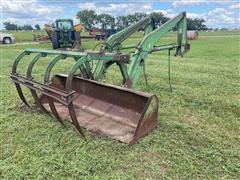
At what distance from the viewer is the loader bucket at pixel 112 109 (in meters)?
3.64

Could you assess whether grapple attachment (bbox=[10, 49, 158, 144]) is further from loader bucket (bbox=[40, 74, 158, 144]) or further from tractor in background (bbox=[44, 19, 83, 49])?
tractor in background (bbox=[44, 19, 83, 49])

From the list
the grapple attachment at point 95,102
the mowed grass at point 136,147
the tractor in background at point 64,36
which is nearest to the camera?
the mowed grass at point 136,147

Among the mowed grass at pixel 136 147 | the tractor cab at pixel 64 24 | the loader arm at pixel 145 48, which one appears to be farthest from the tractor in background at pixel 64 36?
the loader arm at pixel 145 48

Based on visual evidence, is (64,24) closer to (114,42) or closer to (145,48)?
(114,42)

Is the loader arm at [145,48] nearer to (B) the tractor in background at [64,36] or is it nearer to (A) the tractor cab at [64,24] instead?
(B) the tractor in background at [64,36]

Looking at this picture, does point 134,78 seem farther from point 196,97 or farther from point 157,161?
point 196,97

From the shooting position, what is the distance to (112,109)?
4.31 m

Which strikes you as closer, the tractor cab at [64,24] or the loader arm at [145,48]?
the loader arm at [145,48]

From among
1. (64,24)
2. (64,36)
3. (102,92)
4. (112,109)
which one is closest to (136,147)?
(112,109)

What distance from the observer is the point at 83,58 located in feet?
11.7

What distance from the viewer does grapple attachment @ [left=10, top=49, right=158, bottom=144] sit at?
139 inches

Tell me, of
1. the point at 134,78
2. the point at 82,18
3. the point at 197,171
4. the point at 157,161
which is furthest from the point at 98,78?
the point at 82,18

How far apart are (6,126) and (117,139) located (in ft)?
5.57

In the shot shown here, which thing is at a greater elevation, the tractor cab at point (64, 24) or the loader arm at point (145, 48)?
the tractor cab at point (64, 24)
